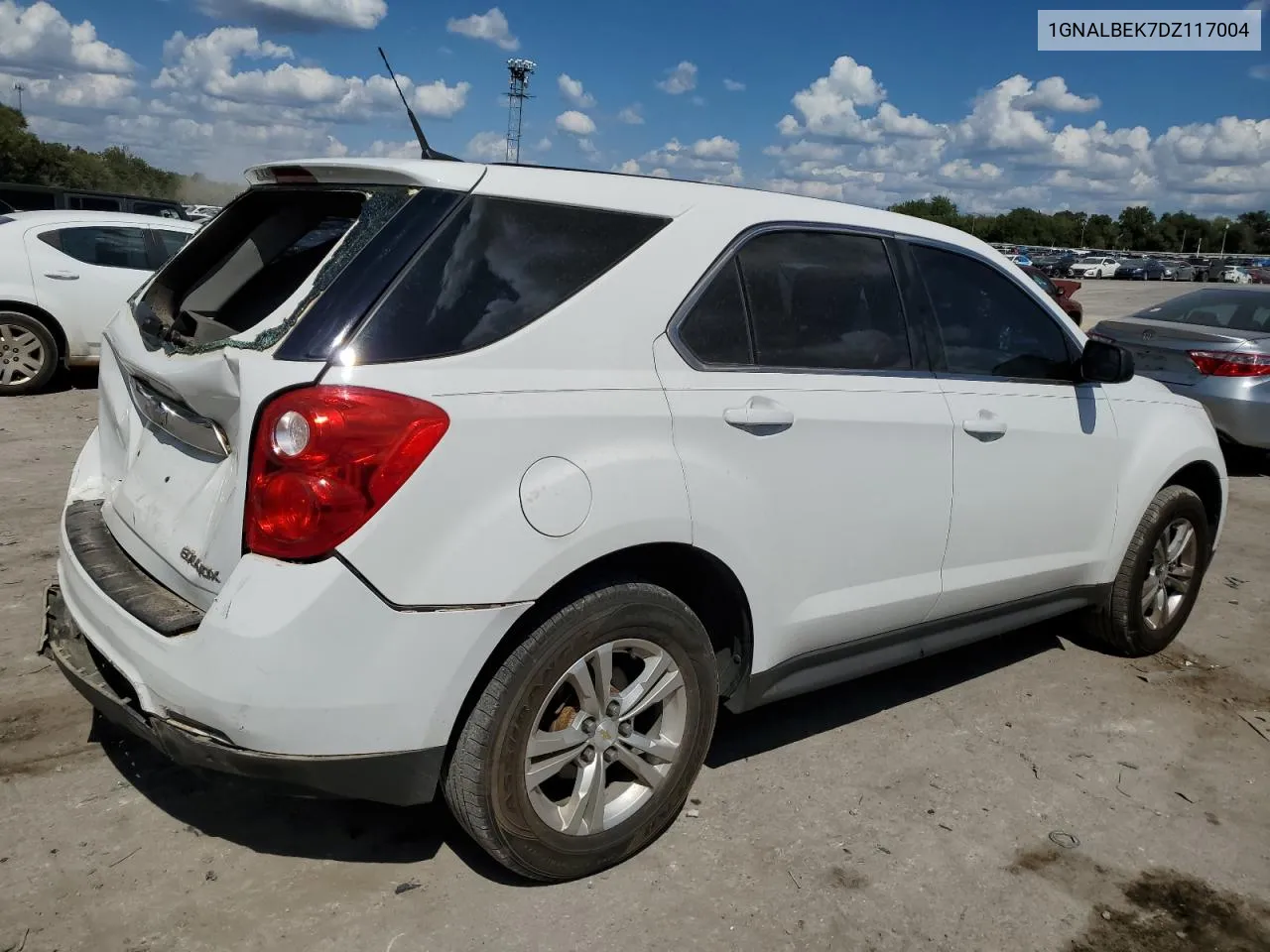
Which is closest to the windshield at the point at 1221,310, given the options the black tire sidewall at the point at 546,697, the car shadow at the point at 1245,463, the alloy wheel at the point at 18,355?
the car shadow at the point at 1245,463

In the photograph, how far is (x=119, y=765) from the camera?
3219 mm

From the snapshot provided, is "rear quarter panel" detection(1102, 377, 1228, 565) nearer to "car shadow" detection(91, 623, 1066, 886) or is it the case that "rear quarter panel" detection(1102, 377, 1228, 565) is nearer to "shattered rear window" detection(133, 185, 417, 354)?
"car shadow" detection(91, 623, 1066, 886)

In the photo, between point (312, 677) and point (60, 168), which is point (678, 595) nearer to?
point (312, 677)

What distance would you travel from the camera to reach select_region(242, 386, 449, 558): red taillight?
7.39 ft

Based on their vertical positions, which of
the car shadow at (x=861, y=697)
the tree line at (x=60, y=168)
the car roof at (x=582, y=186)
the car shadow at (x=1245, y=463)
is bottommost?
the car shadow at (x=1245, y=463)

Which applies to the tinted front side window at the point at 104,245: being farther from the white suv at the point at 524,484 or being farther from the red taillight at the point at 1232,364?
the red taillight at the point at 1232,364

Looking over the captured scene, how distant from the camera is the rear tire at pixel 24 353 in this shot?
9.20 meters

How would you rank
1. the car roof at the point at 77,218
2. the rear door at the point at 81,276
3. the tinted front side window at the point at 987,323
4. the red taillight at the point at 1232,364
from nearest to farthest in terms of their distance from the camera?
the tinted front side window at the point at 987,323 → the red taillight at the point at 1232,364 → the rear door at the point at 81,276 → the car roof at the point at 77,218

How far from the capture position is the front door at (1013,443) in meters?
3.56

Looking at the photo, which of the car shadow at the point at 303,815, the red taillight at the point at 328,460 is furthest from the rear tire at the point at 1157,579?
the red taillight at the point at 328,460

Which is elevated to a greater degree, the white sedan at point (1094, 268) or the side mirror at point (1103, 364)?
the side mirror at point (1103, 364)

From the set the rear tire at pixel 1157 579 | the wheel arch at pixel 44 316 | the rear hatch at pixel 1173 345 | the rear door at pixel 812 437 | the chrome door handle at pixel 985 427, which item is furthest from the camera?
the wheel arch at pixel 44 316

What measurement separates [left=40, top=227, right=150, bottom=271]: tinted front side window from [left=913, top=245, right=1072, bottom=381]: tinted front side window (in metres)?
8.53

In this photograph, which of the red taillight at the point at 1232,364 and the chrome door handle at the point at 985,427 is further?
the red taillight at the point at 1232,364
